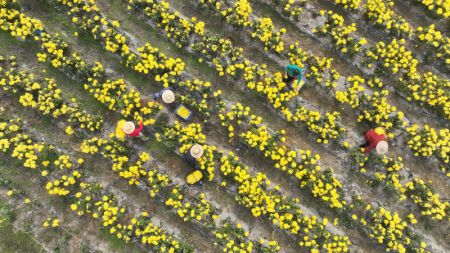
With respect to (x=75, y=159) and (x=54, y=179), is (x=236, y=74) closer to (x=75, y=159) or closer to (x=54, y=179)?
(x=75, y=159)

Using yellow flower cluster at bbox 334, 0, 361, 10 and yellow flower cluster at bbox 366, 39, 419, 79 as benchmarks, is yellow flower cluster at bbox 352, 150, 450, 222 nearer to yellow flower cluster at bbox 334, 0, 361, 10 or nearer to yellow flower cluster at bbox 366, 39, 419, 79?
yellow flower cluster at bbox 366, 39, 419, 79

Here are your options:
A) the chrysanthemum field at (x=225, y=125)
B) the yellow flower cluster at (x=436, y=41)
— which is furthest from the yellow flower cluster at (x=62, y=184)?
the yellow flower cluster at (x=436, y=41)

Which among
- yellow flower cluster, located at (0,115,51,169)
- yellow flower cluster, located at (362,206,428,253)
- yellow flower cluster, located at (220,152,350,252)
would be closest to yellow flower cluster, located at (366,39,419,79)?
yellow flower cluster, located at (362,206,428,253)

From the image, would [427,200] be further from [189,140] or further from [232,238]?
[189,140]

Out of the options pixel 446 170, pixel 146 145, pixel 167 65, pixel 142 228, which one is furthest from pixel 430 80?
pixel 142 228

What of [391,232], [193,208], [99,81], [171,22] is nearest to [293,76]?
[171,22]

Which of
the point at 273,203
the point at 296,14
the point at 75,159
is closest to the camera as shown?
the point at 273,203
